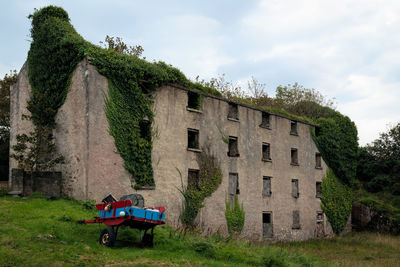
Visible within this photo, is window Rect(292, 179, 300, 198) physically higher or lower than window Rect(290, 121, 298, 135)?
lower

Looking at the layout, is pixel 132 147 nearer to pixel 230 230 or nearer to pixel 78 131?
pixel 78 131

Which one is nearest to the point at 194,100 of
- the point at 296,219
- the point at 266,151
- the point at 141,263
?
the point at 266,151

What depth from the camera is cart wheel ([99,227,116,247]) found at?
1367 centimetres

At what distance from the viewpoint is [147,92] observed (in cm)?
2205

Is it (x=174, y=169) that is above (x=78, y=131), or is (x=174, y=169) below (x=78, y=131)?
below

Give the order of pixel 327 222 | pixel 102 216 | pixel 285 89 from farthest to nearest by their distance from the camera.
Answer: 1. pixel 285 89
2. pixel 327 222
3. pixel 102 216

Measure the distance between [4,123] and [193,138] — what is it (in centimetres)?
2092

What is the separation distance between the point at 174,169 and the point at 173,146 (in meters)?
1.27

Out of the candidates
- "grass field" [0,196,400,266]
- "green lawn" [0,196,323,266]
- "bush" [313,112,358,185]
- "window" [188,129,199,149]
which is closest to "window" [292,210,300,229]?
"bush" [313,112,358,185]

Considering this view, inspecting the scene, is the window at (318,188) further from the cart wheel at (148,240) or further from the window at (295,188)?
the cart wheel at (148,240)

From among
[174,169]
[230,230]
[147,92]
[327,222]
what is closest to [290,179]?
[327,222]

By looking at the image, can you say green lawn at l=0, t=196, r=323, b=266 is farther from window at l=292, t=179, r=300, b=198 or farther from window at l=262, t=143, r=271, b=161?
window at l=292, t=179, r=300, b=198

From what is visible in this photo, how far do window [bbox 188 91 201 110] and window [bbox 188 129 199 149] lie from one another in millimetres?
1465

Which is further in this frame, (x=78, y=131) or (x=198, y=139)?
(x=198, y=139)
